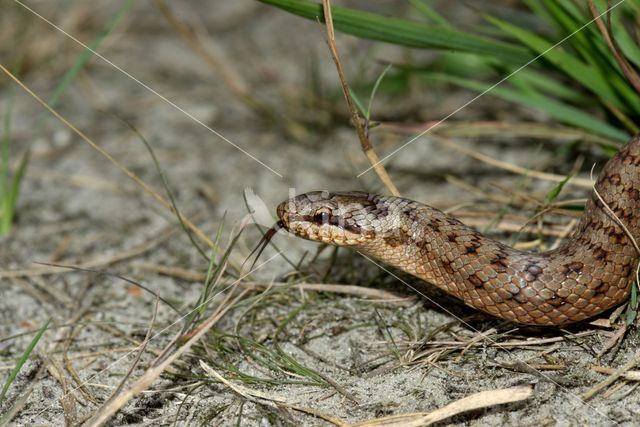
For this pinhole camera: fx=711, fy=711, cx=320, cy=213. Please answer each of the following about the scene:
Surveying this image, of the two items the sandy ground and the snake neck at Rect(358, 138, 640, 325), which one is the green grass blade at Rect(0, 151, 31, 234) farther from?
the snake neck at Rect(358, 138, 640, 325)

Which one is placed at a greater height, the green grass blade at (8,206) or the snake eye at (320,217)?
the snake eye at (320,217)

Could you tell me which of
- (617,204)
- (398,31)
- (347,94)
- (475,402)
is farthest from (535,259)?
(398,31)

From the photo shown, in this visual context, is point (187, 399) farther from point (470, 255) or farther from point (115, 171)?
point (115, 171)

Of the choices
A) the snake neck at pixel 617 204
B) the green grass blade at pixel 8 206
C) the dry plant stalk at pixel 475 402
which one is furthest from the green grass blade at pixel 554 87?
the green grass blade at pixel 8 206

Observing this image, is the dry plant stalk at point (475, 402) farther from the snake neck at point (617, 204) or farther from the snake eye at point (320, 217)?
the snake eye at point (320, 217)

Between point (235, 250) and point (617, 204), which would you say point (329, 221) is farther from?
point (617, 204)

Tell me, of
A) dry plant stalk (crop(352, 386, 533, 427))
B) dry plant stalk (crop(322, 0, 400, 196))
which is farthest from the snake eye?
dry plant stalk (crop(352, 386, 533, 427))

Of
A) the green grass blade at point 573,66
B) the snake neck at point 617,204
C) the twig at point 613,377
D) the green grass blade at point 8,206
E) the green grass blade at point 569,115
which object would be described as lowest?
the twig at point 613,377
